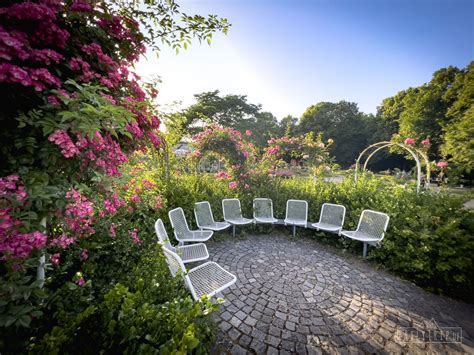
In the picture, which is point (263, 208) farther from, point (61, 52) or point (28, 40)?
point (28, 40)

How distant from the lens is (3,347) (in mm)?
930

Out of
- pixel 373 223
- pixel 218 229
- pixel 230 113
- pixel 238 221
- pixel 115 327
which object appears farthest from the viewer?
pixel 230 113

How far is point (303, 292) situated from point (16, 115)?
3.69 meters

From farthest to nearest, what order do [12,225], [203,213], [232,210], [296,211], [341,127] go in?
[341,127] → [296,211] → [232,210] → [203,213] → [12,225]

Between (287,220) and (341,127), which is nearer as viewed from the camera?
(287,220)

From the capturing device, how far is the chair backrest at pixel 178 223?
3828 millimetres

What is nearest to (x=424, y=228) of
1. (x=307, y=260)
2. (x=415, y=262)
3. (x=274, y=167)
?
(x=415, y=262)

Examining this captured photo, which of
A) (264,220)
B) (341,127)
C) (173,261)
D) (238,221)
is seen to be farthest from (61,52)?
(341,127)

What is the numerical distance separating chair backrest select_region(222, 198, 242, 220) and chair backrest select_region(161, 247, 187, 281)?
292 cm

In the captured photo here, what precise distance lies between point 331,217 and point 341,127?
104ft

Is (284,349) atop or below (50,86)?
below

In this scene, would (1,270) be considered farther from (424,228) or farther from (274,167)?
(274,167)

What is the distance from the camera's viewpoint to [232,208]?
210 inches

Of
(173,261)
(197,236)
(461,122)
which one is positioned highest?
(461,122)
